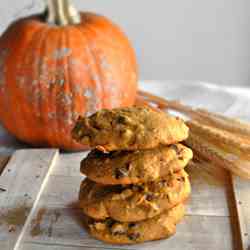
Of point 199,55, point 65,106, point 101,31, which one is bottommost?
point 199,55

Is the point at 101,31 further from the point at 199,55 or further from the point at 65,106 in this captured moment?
the point at 199,55

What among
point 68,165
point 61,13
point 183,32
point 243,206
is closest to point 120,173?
point 243,206

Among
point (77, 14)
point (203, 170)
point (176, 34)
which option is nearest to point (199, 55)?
point (176, 34)

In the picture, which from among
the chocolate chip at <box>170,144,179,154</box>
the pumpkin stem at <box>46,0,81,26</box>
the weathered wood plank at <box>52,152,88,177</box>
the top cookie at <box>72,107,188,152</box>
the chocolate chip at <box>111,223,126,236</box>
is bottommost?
the weathered wood plank at <box>52,152,88,177</box>

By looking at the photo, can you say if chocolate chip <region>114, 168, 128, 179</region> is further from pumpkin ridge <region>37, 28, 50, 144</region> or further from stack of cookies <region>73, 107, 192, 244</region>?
pumpkin ridge <region>37, 28, 50, 144</region>

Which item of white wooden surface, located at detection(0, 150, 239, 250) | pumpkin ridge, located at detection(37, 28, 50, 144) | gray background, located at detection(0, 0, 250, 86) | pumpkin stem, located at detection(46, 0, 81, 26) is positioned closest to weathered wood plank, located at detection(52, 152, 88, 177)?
white wooden surface, located at detection(0, 150, 239, 250)

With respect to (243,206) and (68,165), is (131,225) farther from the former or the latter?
(68,165)
